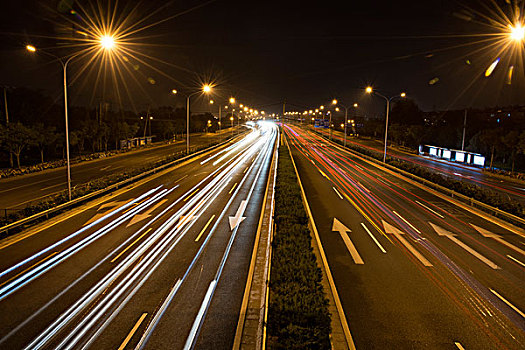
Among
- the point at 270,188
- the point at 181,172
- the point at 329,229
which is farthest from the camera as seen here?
the point at 181,172

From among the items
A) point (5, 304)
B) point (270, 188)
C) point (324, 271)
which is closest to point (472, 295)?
point (324, 271)

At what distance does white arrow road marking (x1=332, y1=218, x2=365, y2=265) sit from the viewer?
14.0 meters

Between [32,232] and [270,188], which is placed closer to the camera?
[32,232]

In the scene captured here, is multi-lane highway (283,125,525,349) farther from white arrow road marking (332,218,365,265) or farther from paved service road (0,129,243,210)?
paved service road (0,129,243,210)

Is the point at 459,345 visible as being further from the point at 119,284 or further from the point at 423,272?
the point at 119,284

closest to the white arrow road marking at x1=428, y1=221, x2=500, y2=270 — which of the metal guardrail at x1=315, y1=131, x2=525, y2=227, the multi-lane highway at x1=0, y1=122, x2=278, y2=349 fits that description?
the metal guardrail at x1=315, y1=131, x2=525, y2=227

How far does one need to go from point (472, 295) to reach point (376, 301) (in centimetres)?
348

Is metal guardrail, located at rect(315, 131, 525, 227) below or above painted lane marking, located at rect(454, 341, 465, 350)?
above

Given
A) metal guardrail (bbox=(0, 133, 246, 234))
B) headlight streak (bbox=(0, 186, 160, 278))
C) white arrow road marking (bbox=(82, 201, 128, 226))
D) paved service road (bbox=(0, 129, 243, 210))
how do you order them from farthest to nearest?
paved service road (bbox=(0, 129, 243, 210)) → white arrow road marking (bbox=(82, 201, 128, 226)) → metal guardrail (bbox=(0, 133, 246, 234)) → headlight streak (bbox=(0, 186, 160, 278))

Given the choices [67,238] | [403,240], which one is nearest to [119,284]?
[67,238]

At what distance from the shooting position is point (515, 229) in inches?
719

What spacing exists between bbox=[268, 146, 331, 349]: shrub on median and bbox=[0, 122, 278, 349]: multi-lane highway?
1331 millimetres

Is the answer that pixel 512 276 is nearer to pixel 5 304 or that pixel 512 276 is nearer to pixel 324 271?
pixel 324 271

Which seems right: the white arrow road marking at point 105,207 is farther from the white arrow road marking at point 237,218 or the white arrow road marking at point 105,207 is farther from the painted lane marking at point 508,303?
the painted lane marking at point 508,303
